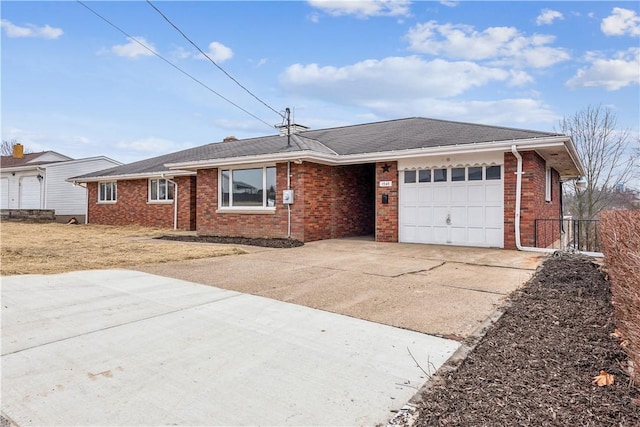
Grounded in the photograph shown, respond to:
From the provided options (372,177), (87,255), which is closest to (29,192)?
(87,255)

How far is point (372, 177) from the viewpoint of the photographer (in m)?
14.9

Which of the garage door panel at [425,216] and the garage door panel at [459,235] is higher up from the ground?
the garage door panel at [425,216]

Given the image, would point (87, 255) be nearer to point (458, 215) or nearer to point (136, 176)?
point (458, 215)

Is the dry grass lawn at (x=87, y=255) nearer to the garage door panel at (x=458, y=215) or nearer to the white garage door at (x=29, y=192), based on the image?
the garage door panel at (x=458, y=215)

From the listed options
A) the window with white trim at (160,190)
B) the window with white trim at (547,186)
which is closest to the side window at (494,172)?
the window with white trim at (547,186)

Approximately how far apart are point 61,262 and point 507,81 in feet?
49.3

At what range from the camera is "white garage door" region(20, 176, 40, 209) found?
24266mm

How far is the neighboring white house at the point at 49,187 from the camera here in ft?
78.2

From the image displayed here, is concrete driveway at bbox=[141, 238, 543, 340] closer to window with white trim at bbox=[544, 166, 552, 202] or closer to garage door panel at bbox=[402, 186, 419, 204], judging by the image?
garage door panel at bbox=[402, 186, 419, 204]

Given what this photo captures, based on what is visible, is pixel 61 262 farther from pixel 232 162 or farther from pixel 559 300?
pixel 559 300

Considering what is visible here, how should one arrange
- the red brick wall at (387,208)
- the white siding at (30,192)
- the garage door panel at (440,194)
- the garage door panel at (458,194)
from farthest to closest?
1. the white siding at (30,192)
2. the red brick wall at (387,208)
3. the garage door panel at (440,194)
4. the garage door panel at (458,194)

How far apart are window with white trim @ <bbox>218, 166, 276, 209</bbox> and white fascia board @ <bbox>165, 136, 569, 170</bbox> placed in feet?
1.37

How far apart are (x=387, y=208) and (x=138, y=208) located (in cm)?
1353

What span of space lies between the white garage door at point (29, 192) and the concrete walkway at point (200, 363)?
23.5m
